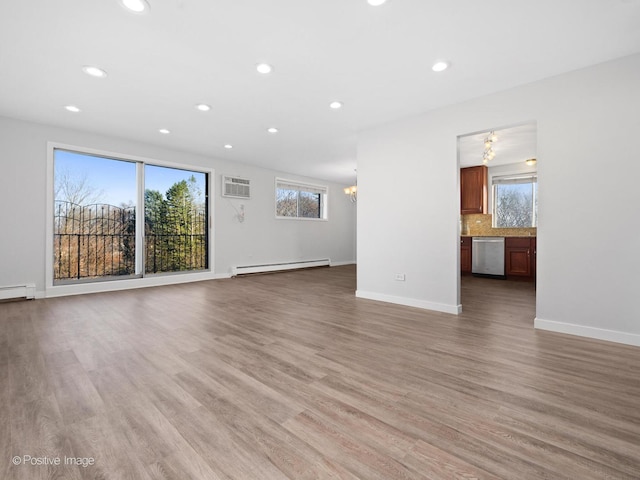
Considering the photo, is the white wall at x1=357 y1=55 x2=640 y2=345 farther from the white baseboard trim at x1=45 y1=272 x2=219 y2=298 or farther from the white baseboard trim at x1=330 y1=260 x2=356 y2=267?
the white baseboard trim at x1=330 y1=260 x2=356 y2=267

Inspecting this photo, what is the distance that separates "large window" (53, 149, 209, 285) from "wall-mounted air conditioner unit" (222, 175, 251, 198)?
54 cm

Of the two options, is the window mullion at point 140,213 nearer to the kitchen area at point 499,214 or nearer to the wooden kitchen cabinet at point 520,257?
the kitchen area at point 499,214

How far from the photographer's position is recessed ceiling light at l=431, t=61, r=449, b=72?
9.23ft

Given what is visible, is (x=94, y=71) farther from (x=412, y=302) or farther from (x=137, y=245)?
(x=412, y=302)

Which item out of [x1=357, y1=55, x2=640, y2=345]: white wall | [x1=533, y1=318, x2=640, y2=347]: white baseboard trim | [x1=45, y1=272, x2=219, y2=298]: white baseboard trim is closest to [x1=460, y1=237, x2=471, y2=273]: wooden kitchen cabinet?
[x1=357, y1=55, x2=640, y2=345]: white wall

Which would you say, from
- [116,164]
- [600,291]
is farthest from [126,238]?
[600,291]

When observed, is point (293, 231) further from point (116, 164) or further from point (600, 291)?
point (600, 291)

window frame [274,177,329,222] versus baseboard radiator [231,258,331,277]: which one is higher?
window frame [274,177,329,222]

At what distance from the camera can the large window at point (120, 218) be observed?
5.01 m

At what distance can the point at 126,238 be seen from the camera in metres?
5.53

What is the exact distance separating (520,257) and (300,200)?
5.58 metres

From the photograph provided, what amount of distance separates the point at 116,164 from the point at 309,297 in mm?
4353

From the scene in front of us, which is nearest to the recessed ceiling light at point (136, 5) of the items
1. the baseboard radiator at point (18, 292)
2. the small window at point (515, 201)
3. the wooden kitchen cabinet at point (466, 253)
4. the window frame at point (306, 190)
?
the baseboard radiator at point (18, 292)

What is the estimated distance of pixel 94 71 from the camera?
2986 millimetres
